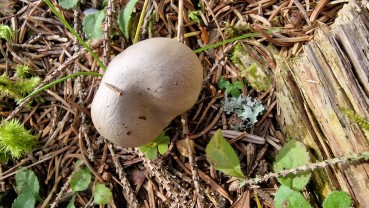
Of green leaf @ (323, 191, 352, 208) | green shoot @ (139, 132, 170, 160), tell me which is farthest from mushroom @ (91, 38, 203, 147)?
green leaf @ (323, 191, 352, 208)

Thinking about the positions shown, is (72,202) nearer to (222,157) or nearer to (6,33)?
(222,157)

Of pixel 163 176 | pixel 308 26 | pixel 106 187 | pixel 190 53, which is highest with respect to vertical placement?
pixel 308 26

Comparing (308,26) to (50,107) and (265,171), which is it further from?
(50,107)

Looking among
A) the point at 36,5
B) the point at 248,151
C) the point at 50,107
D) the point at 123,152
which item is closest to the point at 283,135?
the point at 248,151

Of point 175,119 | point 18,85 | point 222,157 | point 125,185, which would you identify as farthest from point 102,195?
point 18,85

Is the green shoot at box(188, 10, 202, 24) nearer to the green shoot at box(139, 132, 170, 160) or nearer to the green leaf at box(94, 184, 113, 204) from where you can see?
the green shoot at box(139, 132, 170, 160)

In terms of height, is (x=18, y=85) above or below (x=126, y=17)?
below
